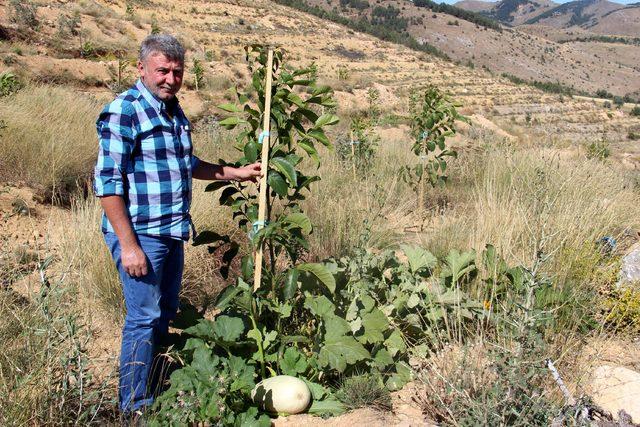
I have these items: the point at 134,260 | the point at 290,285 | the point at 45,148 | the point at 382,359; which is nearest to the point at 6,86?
the point at 45,148

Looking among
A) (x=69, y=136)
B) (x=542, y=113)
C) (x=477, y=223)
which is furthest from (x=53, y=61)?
(x=542, y=113)

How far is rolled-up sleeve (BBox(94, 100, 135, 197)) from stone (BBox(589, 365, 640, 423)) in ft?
7.68

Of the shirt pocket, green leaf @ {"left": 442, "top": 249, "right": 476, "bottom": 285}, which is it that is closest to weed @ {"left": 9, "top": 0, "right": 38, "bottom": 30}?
the shirt pocket

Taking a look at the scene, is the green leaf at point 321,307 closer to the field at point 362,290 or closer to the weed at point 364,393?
the field at point 362,290

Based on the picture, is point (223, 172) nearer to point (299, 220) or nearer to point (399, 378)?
point (299, 220)

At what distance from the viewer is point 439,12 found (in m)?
85.2

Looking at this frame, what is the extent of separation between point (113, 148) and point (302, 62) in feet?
107

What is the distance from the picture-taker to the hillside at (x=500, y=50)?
72125mm

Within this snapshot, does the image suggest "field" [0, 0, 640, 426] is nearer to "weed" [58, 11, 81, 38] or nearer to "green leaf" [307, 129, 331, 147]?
"green leaf" [307, 129, 331, 147]

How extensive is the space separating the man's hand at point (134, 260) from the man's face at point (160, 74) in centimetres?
67

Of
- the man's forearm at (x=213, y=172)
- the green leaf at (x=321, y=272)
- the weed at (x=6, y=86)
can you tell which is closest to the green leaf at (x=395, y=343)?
the green leaf at (x=321, y=272)

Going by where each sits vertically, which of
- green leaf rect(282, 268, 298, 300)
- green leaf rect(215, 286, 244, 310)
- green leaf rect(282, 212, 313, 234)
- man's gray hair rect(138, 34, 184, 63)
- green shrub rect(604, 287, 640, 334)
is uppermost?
man's gray hair rect(138, 34, 184, 63)

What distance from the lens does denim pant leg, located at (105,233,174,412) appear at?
2156 mm

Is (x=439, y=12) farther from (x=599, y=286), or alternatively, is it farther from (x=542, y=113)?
(x=599, y=286)
